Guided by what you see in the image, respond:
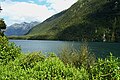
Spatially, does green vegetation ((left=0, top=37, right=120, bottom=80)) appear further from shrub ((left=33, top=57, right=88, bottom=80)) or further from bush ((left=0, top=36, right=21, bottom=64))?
bush ((left=0, top=36, right=21, bottom=64))

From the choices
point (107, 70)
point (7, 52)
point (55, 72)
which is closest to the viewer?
point (107, 70)

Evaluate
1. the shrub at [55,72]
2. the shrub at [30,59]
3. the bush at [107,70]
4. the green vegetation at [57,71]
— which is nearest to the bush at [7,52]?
the green vegetation at [57,71]

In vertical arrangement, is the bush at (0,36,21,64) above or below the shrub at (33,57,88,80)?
above

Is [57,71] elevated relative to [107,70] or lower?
lower

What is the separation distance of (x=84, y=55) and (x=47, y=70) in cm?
2025

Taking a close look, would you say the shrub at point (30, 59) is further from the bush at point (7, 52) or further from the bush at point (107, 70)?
the bush at point (107, 70)

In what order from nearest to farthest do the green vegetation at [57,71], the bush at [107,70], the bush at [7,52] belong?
1. the bush at [107,70]
2. the green vegetation at [57,71]
3. the bush at [7,52]

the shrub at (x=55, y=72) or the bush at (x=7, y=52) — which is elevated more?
the bush at (x=7, y=52)

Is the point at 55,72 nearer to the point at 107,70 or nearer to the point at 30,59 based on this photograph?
the point at 107,70

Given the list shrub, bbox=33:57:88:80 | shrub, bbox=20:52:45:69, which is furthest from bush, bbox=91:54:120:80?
shrub, bbox=20:52:45:69

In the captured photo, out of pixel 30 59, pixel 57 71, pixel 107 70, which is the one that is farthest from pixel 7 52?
pixel 107 70

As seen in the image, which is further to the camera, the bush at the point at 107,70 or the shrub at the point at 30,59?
the shrub at the point at 30,59

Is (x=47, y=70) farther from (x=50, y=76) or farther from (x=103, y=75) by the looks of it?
(x=103, y=75)

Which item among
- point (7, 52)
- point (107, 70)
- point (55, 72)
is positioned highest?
point (7, 52)
